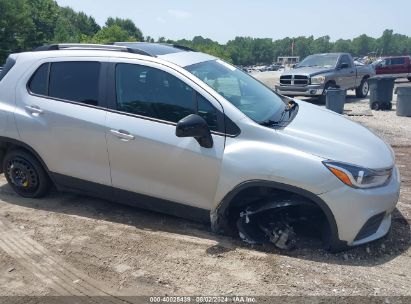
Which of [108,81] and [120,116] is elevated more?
[108,81]

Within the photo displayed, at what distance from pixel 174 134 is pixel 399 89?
936 centimetres

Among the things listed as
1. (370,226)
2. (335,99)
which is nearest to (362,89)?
(335,99)

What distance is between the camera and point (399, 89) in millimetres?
10961

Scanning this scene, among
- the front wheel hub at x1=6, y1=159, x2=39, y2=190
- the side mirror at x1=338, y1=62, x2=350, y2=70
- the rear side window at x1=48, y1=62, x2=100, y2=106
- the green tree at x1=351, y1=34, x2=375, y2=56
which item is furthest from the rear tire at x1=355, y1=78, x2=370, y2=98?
the green tree at x1=351, y1=34, x2=375, y2=56

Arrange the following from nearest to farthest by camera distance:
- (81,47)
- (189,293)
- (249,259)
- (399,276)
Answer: (189,293), (399,276), (249,259), (81,47)

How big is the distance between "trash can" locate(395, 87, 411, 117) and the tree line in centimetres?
658

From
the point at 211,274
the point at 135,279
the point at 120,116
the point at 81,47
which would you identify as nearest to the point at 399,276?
the point at 211,274

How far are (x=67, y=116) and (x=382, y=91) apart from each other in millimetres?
10786

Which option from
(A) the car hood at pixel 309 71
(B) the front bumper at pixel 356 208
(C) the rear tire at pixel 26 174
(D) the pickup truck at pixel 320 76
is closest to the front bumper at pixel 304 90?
(D) the pickup truck at pixel 320 76

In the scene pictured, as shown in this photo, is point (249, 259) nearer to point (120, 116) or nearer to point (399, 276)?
point (399, 276)

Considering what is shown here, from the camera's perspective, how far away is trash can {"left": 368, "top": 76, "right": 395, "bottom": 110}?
12.3 meters

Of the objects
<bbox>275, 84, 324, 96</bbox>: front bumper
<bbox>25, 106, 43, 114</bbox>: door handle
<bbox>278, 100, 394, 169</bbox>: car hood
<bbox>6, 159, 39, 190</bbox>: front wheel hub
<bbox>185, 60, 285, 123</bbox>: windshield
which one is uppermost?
<bbox>185, 60, 285, 123</bbox>: windshield

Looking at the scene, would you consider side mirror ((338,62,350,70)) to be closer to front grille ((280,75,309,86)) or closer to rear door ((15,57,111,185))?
front grille ((280,75,309,86))

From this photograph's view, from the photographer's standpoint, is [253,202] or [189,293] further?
[253,202]
